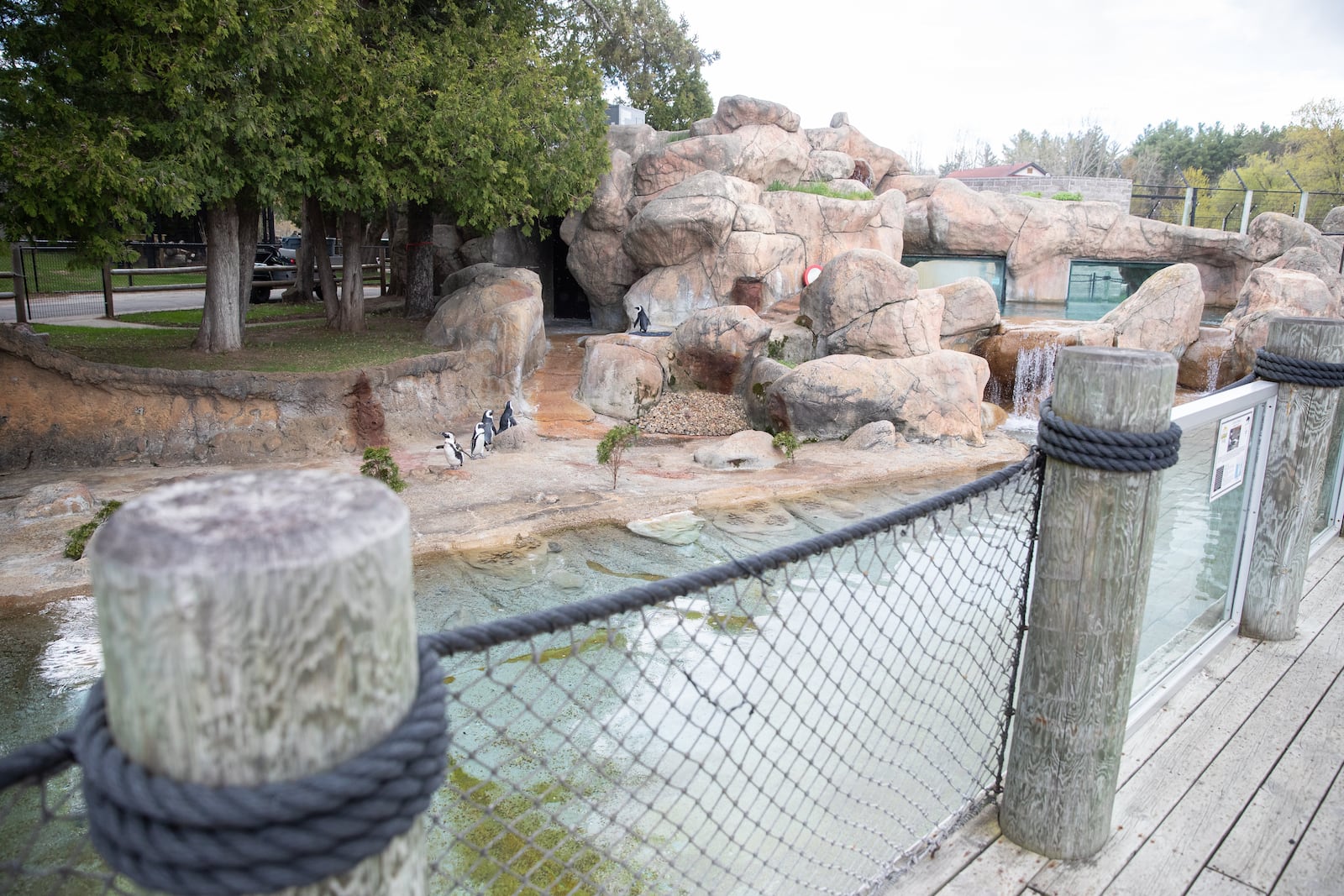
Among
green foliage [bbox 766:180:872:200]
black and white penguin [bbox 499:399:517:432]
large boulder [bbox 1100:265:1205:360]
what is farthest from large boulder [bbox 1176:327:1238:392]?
black and white penguin [bbox 499:399:517:432]

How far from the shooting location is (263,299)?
1970cm

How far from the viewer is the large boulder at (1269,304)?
13547 millimetres

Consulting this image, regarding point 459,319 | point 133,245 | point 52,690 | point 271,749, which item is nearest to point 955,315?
point 459,319

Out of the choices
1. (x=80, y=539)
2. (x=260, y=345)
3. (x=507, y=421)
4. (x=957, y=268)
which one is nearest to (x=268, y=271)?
(x=260, y=345)

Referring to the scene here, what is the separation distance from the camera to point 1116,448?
6.00 feet

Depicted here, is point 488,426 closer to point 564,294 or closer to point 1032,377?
point 1032,377

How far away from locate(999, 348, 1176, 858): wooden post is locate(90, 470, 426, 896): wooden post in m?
1.55

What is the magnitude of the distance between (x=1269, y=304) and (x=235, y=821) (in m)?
16.6

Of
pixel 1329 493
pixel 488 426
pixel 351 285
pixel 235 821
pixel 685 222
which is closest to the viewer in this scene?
pixel 235 821

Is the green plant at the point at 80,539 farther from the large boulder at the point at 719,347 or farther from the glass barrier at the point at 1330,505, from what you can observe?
the large boulder at the point at 719,347

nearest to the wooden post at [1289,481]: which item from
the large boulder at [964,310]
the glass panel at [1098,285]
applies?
the large boulder at [964,310]

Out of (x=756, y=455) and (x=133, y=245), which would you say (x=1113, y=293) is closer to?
(x=756, y=455)

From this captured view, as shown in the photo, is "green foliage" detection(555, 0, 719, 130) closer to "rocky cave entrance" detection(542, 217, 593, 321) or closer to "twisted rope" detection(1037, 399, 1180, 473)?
"rocky cave entrance" detection(542, 217, 593, 321)

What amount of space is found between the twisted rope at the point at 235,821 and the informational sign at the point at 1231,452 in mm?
2682
